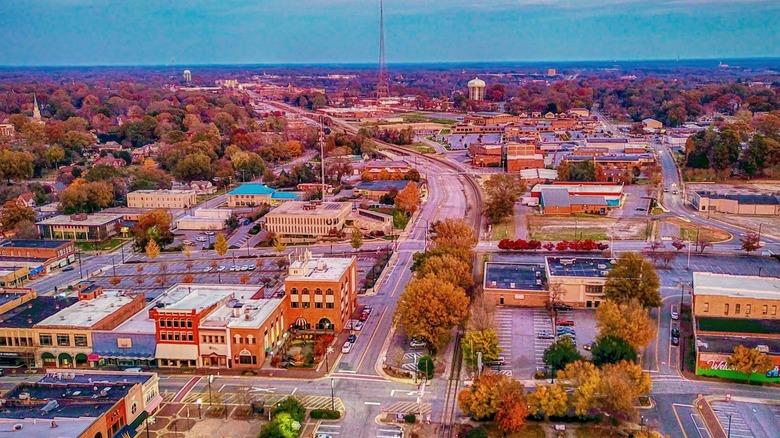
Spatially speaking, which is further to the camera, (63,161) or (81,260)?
(63,161)

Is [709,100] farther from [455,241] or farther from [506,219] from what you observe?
[455,241]

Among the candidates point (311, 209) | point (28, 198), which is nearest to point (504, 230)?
point (311, 209)

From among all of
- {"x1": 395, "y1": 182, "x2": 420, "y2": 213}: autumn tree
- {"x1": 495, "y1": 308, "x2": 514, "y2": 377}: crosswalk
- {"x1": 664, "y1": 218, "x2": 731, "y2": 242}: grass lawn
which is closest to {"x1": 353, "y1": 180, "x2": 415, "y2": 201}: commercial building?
{"x1": 395, "y1": 182, "x2": 420, "y2": 213}: autumn tree

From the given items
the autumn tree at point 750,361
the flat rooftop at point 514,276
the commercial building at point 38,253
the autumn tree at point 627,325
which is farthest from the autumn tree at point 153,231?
the autumn tree at point 750,361

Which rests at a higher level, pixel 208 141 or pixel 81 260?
pixel 208 141

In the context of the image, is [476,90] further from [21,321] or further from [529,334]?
[21,321]

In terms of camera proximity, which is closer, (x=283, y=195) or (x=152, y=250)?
(x=152, y=250)

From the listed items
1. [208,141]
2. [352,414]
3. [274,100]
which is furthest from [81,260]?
[274,100]
